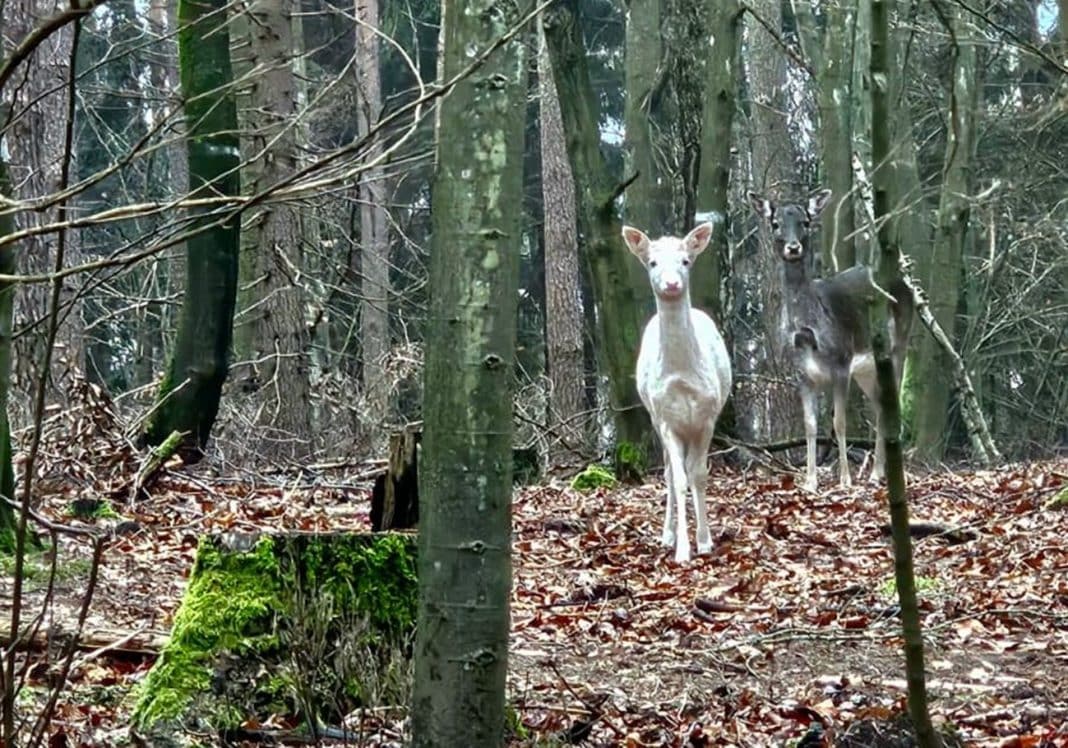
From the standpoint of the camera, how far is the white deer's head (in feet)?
36.2

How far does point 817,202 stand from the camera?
52.5 feet

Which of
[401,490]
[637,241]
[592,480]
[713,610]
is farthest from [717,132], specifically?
[401,490]

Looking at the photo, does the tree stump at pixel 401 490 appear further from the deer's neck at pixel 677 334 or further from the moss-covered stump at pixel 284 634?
the deer's neck at pixel 677 334

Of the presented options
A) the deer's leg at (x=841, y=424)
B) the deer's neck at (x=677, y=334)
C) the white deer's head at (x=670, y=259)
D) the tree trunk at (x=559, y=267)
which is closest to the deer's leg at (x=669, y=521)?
the deer's neck at (x=677, y=334)

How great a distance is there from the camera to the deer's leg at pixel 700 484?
10836 millimetres

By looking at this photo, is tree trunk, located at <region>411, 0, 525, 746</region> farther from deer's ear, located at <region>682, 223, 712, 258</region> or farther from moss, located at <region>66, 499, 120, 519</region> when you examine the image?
deer's ear, located at <region>682, 223, 712, 258</region>

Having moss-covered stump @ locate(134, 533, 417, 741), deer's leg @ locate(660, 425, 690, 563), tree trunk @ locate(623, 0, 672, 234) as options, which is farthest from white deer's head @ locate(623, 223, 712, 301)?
tree trunk @ locate(623, 0, 672, 234)

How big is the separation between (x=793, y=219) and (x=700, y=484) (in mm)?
5834

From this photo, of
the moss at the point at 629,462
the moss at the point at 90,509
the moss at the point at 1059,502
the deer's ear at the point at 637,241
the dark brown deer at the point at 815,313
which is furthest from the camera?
the dark brown deer at the point at 815,313

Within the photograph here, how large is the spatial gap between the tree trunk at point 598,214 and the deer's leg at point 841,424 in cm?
198

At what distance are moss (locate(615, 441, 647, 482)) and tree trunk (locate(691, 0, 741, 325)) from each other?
2.02m

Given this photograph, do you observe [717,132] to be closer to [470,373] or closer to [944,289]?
[944,289]

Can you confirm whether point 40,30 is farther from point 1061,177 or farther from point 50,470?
point 1061,177

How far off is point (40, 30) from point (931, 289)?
17796 mm
